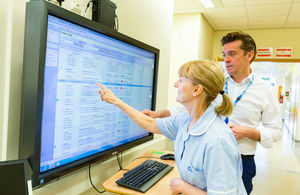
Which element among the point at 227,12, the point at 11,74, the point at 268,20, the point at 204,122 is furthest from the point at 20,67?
the point at 268,20

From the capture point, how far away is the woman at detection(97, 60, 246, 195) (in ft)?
3.15

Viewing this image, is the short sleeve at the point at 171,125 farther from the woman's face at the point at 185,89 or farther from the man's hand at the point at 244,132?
the man's hand at the point at 244,132

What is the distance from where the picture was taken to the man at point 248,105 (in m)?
1.75

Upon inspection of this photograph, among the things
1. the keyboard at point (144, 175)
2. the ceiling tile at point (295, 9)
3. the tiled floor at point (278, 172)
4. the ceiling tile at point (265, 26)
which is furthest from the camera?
the ceiling tile at point (265, 26)

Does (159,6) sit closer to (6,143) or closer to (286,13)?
(6,143)

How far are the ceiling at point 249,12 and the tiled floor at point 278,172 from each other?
288 centimetres

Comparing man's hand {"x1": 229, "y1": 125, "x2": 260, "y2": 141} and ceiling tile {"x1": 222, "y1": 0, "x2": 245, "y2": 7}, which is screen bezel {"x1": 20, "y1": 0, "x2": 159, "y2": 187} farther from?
ceiling tile {"x1": 222, "y1": 0, "x2": 245, "y2": 7}

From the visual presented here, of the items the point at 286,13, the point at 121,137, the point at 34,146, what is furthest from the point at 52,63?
the point at 286,13

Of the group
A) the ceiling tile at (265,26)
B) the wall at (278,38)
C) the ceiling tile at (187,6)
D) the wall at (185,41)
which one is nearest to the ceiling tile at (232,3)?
the ceiling tile at (187,6)

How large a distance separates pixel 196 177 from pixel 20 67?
914 millimetres

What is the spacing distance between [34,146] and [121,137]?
71 centimetres

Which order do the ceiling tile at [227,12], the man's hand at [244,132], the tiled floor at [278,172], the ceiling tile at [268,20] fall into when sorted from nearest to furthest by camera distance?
the man's hand at [244,132], the tiled floor at [278,172], the ceiling tile at [227,12], the ceiling tile at [268,20]

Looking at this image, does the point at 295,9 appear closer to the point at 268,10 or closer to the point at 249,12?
the point at 268,10

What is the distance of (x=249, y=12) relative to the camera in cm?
429
